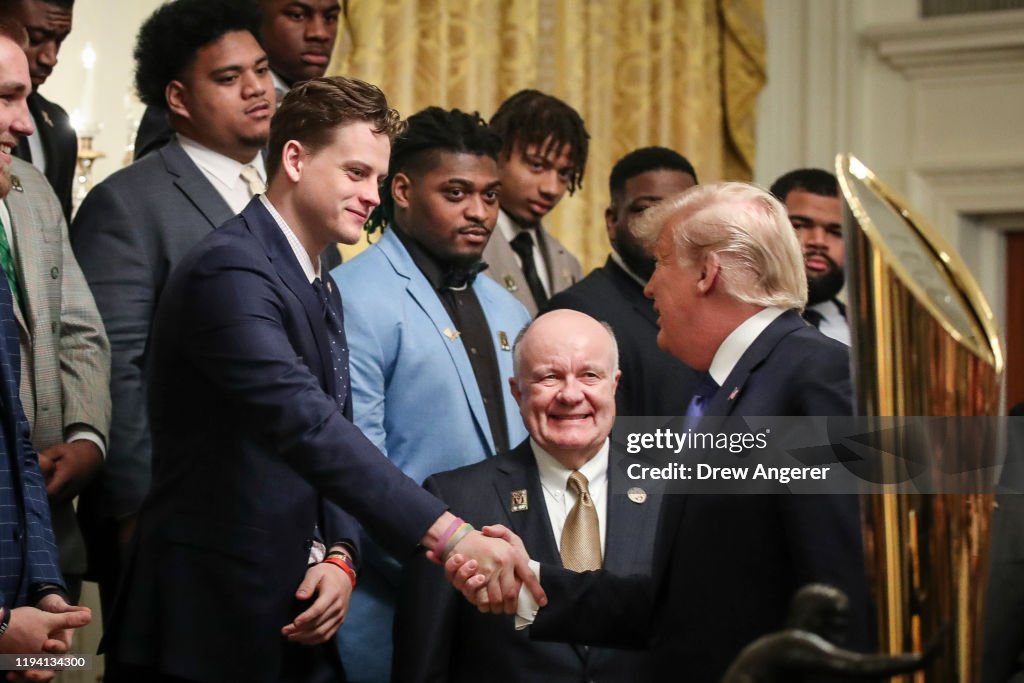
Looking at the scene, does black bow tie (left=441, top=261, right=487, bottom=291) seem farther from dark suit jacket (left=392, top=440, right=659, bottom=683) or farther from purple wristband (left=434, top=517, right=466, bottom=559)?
purple wristband (left=434, top=517, right=466, bottom=559)

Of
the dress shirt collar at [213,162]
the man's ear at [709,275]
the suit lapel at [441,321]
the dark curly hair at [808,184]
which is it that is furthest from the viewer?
the dark curly hair at [808,184]

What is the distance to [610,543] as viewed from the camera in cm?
228

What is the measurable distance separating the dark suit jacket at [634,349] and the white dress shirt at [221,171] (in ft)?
2.24

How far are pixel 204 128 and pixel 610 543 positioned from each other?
1129 millimetres

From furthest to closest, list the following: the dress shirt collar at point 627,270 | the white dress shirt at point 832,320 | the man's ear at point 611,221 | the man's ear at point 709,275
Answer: the white dress shirt at point 832,320
the man's ear at point 611,221
the dress shirt collar at point 627,270
the man's ear at point 709,275

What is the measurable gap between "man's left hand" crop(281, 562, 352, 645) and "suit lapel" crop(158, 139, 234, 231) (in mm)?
769

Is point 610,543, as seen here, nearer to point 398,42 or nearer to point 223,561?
point 223,561

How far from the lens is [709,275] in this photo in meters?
Answer: 1.88

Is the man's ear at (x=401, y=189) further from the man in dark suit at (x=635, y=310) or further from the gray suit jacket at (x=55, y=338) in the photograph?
the gray suit jacket at (x=55, y=338)

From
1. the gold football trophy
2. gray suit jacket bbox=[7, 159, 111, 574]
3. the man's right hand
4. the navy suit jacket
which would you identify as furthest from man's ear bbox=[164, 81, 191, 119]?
the gold football trophy

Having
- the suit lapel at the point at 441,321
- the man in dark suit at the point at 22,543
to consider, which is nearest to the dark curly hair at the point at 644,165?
the suit lapel at the point at 441,321

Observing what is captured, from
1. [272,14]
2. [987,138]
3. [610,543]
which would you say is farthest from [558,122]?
[987,138]

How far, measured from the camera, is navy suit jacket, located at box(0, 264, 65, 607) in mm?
1858

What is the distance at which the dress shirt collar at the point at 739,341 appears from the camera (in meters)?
1.82
